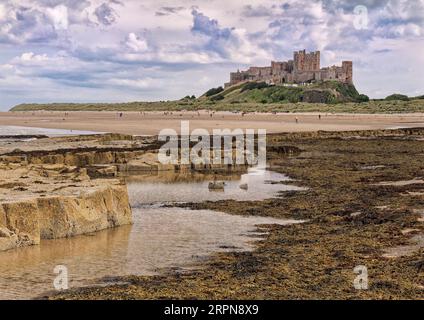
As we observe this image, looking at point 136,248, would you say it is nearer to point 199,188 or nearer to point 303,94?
point 199,188

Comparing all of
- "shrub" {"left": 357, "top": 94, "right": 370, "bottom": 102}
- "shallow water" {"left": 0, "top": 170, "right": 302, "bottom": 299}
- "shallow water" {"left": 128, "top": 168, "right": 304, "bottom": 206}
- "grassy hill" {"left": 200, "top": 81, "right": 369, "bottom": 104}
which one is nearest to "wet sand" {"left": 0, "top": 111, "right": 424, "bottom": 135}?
"shallow water" {"left": 128, "top": 168, "right": 304, "bottom": 206}

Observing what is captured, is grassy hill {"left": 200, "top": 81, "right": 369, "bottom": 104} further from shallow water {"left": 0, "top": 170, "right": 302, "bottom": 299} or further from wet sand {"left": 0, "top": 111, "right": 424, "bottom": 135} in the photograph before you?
shallow water {"left": 0, "top": 170, "right": 302, "bottom": 299}

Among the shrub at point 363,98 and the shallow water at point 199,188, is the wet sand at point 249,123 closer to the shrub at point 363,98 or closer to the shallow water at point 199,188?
the shallow water at point 199,188

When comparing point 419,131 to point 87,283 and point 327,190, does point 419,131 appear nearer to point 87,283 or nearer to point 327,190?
point 327,190

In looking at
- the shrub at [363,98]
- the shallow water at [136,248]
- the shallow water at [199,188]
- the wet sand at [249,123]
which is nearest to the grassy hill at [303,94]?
the shrub at [363,98]

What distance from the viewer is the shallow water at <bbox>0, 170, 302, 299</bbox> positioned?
9297 millimetres

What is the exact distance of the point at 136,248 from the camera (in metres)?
11.3

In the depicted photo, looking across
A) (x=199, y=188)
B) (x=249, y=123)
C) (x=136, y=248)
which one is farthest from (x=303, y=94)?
(x=136, y=248)

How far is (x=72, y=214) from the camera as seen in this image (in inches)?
492

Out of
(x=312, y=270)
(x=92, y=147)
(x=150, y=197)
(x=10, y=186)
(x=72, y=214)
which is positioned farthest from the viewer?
(x=92, y=147)

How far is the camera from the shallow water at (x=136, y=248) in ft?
30.5

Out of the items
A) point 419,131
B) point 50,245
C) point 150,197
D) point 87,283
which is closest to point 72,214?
point 50,245

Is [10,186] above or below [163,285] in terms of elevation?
above
